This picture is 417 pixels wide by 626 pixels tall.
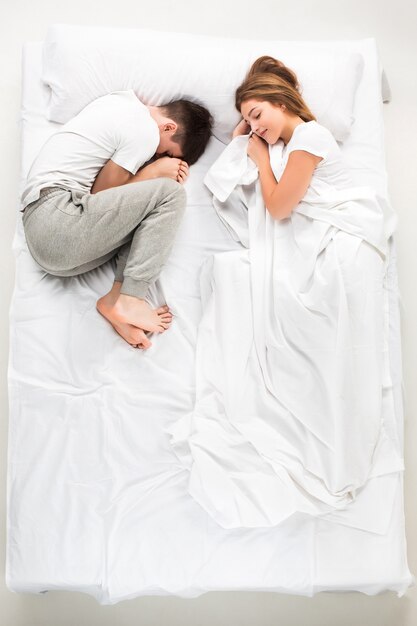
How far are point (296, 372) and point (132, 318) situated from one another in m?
0.43

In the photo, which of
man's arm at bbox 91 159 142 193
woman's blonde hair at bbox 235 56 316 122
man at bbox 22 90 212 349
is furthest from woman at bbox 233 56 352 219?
man's arm at bbox 91 159 142 193

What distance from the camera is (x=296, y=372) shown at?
170cm

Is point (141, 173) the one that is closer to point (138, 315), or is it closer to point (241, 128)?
point (241, 128)

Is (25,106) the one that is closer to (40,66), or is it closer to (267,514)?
(40,66)

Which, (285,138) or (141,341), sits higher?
(285,138)

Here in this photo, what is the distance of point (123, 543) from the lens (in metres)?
1.62

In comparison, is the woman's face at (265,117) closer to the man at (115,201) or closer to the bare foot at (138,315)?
the man at (115,201)

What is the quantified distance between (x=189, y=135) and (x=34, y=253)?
0.53m

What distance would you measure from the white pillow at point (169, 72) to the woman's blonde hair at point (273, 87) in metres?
0.04

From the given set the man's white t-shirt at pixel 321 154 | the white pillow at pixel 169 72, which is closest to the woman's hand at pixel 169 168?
the white pillow at pixel 169 72

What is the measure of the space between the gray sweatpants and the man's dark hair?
6.2 inches

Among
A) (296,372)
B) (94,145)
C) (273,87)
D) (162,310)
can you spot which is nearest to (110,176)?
(94,145)

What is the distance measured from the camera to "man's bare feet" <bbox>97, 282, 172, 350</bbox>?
173 cm

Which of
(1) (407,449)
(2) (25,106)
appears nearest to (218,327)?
(1) (407,449)
